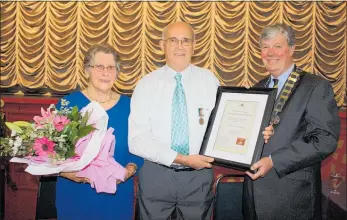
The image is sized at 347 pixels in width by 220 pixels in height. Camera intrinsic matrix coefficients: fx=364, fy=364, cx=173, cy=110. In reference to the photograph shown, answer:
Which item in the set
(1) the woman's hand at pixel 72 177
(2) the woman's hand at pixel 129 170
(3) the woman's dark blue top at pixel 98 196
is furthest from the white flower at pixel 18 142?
(2) the woman's hand at pixel 129 170

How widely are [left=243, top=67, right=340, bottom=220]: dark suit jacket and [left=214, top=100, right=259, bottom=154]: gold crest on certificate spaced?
5.5 inches

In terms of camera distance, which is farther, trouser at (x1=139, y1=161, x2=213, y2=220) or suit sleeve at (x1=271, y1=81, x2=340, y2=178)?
trouser at (x1=139, y1=161, x2=213, y2=220)

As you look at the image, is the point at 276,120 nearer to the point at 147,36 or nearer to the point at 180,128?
the point at 180,128

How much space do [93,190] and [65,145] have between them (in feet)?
1.54

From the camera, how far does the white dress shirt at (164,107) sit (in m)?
2.05

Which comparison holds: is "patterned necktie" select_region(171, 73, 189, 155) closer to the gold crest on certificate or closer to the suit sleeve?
the gold crest on certificate

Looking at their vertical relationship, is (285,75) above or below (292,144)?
above

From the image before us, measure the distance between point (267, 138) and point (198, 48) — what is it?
4334mm

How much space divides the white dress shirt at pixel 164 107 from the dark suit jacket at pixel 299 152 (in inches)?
17.0

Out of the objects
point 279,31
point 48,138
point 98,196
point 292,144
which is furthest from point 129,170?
point 279,31

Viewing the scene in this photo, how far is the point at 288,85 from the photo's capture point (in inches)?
75.4

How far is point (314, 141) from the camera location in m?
1.81

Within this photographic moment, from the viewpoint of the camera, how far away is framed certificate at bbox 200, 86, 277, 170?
1804 mm

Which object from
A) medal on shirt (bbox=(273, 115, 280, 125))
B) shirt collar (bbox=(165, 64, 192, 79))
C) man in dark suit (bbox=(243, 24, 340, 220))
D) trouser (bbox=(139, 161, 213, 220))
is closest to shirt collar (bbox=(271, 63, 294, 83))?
man in dark suit (bbox=(243, 24, 340, 220))
